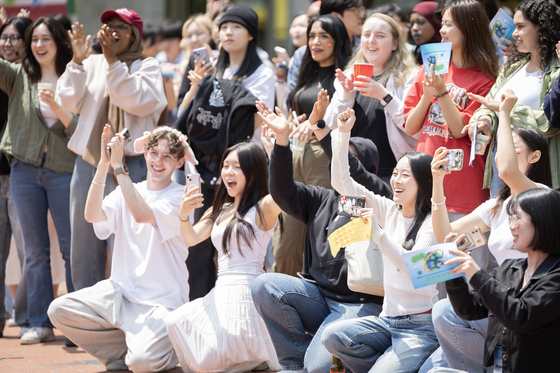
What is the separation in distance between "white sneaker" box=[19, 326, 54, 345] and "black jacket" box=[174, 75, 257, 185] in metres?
1.84

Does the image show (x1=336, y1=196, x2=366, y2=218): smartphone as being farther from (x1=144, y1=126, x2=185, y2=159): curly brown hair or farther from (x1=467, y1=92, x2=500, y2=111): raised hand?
(x1=144, y1=126, x2=185, y2=159): curly brown hair

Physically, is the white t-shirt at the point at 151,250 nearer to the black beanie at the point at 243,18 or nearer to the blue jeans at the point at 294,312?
the blue jeans at the point at 294,312

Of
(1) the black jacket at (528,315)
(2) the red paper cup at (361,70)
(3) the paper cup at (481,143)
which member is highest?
(2) the red paper cup at (361,70)

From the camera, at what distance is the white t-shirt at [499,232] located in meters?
3.79

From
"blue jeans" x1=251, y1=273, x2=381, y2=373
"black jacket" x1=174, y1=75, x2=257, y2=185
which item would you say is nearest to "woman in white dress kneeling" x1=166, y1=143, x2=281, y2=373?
"blue jeans" x1=251, y1=273, x2=381, y2=373

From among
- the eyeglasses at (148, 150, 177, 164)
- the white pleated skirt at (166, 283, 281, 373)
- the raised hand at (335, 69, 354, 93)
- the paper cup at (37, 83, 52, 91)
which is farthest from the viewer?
the paper cup at (37, 83, 52, 91)

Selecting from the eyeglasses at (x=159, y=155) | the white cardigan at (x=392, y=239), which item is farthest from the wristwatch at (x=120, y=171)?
the white cardigan at (x=392, y=239)

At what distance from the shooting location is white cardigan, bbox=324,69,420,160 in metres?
4.93

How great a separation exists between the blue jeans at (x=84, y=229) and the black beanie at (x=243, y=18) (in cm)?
137

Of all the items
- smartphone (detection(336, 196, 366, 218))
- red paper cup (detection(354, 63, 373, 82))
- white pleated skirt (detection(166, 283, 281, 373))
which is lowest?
white pleated skirt (detection(166, 283, 281, 373))

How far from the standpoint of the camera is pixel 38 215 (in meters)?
6.00

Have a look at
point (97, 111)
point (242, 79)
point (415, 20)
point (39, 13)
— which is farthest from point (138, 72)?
point (39, 13)

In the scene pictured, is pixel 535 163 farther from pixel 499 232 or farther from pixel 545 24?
pixel 545 24

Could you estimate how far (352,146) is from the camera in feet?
Answer: 15.6
